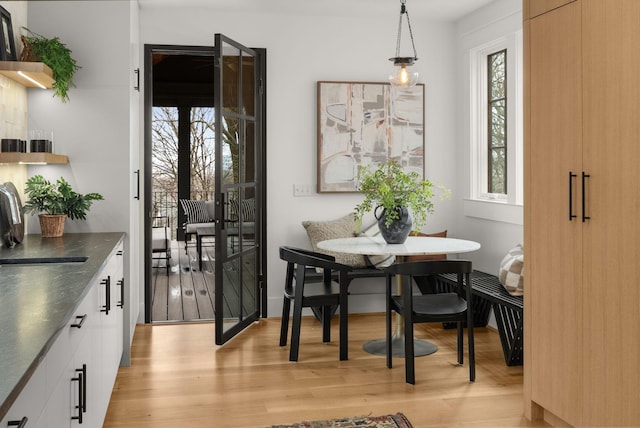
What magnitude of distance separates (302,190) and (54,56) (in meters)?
2.51

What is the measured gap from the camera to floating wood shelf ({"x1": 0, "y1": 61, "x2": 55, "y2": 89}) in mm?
3492

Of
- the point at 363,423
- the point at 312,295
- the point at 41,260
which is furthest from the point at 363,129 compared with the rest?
the point at 41,260

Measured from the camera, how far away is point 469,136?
5.94 metres

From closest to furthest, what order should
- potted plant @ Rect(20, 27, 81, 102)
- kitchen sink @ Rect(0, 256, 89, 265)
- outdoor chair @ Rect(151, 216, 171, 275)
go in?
kitchen sink @ Rect(0, 256, 89, 265) < potted plant @ Rect(20, 27, 81, 102) < outdoor chair @ Rect(151, 216, 171, 275)

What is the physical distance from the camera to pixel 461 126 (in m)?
6.10

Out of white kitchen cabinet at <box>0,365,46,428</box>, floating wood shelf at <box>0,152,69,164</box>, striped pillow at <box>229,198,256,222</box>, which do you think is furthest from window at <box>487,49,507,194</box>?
white kitchen cabinet at <box>0,365,46,428</box>

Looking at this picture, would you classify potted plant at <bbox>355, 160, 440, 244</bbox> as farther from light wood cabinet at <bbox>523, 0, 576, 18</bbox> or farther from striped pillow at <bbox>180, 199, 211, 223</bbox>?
striped pillow at <bbox>180, 199, 211, 223</bbox>

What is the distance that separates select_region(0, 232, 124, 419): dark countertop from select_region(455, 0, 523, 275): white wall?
3050mm

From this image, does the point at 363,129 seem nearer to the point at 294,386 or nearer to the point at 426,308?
the point at 426,308

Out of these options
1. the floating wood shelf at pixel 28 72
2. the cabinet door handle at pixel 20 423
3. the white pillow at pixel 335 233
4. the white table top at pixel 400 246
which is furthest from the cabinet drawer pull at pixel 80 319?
the white pillow at pixel 335 233

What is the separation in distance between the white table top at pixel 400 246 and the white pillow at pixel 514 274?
0.24 m

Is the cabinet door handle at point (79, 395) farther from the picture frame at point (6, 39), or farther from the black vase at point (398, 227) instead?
the black vase at point (398, 227)

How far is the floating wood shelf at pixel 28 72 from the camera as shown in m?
3.49

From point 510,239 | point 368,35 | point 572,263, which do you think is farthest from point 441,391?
point 368,35
